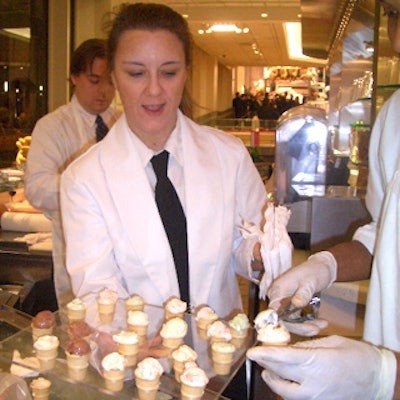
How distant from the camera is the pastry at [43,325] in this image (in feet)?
4.43

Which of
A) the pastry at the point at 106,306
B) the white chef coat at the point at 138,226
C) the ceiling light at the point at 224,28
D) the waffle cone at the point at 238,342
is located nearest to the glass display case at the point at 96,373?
the waffle cone at the point at 238,342

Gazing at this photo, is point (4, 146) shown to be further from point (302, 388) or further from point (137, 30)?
point (302, 388)

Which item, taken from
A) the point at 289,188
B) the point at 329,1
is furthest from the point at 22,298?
the point at 329,1

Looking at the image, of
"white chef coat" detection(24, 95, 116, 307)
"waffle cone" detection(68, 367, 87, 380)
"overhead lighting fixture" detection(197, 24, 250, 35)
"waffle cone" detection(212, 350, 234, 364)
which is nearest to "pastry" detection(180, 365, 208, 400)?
"waffle cone" detection(212, 350, 234, 364)

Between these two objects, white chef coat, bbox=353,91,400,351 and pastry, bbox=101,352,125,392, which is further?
white chef coat, bbox=353,91,400,351

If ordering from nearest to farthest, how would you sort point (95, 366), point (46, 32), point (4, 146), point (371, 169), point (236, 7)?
point (95, 366) < point (371, 169) < point (4, 146) < point (46, 32) < point (236, 7)

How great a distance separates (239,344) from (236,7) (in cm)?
814

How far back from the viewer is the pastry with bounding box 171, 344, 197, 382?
1.24 meters

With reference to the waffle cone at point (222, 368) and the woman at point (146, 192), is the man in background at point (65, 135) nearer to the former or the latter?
the woman at point (146, 192)

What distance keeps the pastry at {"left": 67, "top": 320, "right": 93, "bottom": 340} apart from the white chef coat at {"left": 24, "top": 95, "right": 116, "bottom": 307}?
128cm

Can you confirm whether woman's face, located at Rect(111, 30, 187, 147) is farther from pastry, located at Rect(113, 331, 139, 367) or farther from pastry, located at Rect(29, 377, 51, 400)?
pastry, located at Rect(29, 377, 51, 400)

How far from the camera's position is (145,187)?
1662mm

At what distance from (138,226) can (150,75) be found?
0.45 meters

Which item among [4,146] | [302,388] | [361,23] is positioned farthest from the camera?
[4,146]
